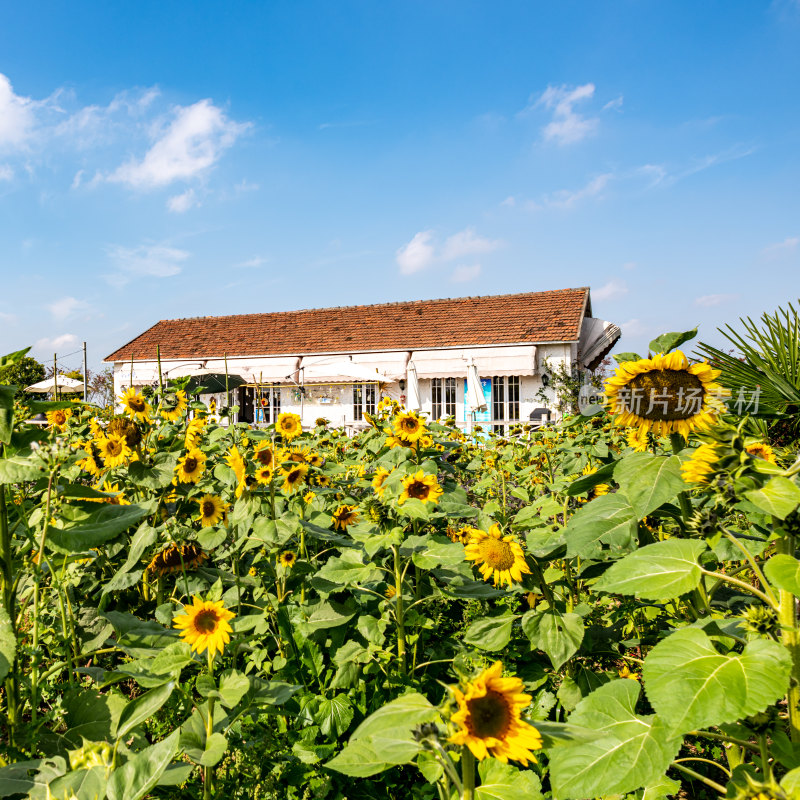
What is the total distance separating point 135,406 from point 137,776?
7.11ft

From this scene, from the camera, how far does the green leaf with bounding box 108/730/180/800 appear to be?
0.85 m

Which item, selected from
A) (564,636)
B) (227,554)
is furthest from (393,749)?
(227,554)

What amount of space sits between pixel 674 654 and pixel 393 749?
503 mm

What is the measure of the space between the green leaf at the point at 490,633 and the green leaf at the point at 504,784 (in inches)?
26.1

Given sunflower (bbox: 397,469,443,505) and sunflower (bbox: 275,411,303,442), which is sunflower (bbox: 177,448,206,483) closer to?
sunflower (bbox: 275,411,303,442)

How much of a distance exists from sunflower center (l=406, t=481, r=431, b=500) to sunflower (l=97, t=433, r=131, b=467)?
1.20 meters

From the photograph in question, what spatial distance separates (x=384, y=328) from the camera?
1905 cm

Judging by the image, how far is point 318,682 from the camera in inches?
86.5

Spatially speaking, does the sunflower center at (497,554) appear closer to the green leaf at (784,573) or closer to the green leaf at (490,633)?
the green leaf at (490,633)

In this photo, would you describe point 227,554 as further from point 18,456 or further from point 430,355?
point 430,355

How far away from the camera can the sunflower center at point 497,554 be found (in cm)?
205


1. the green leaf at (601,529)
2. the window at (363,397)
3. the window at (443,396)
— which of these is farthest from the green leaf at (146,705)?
the window at (363,397)

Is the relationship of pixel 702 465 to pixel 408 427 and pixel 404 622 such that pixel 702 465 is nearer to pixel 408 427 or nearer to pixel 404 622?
pixel 404 622

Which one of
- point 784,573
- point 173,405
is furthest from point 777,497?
point 173,405
